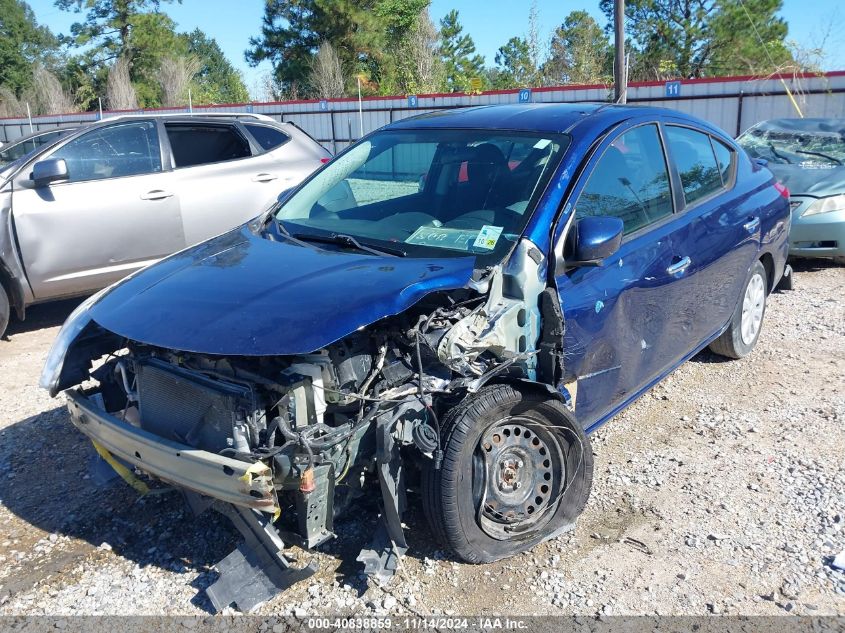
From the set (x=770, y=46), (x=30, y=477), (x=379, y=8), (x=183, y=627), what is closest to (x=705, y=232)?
(x=183, y=627)

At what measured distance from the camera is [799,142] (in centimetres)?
907

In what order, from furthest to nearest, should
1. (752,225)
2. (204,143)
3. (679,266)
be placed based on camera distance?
(204,143) < (752,225) < (679,266)

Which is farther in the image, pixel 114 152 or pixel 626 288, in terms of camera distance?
pixel 114 152

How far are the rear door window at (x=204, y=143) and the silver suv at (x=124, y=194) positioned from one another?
0.01 metres

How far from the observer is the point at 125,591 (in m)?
2.97

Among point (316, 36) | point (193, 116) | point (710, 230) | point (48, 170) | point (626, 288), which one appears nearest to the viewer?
point (626, 288)

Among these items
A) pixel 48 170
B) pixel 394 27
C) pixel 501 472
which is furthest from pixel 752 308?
pixel 394 27

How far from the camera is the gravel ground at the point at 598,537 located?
9.45ft

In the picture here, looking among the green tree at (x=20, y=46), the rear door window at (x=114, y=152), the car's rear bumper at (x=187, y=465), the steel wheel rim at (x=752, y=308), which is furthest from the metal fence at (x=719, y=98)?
the green tree at (x=20, y=46)

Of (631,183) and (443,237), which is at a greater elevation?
(631,183)

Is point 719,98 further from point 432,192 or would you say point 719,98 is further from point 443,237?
point 443,237

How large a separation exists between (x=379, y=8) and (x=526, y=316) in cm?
4133

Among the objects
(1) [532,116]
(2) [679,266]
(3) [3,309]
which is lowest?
(3) [3,309]

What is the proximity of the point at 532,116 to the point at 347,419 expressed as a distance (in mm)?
1992
